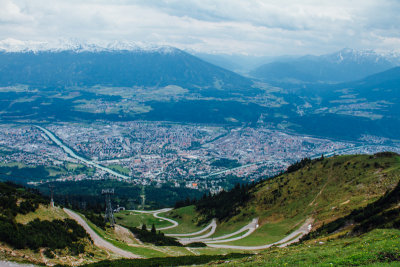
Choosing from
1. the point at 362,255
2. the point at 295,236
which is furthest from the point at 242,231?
the point at 362,255

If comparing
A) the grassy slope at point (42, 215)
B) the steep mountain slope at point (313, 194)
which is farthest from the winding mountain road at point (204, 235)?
the grassy slope at point (42, 215)

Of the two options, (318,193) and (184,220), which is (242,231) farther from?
(184,220)

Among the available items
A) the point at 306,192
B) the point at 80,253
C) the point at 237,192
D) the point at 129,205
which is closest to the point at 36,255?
the point at 80,253

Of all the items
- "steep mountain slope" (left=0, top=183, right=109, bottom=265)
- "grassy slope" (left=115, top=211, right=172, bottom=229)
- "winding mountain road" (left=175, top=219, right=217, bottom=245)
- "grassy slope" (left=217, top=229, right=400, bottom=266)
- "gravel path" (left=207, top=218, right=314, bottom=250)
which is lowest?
"grassy slope" (left=115, top=211, right=172, bottom=229)

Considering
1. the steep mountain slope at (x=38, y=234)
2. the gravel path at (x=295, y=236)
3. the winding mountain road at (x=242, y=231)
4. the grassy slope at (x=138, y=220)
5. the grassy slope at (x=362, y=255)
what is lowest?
the grassy slope at (x=138, y=220)

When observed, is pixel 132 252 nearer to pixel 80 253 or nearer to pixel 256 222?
pixel 80 253

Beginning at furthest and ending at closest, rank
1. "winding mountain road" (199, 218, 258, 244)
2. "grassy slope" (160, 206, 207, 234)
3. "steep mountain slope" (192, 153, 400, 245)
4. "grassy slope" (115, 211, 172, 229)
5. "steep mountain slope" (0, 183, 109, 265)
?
1. "grassy slope" (115, 211, 172, 229)
2. "grassy slope" (160, 206, 207, 234)
3. "winding mountain road" (199, 218, 258, 244)
4. "steep mountain slope" (192, 153, 400, 245)
5. "steep mountain slope" (0, 183, 109, 265)

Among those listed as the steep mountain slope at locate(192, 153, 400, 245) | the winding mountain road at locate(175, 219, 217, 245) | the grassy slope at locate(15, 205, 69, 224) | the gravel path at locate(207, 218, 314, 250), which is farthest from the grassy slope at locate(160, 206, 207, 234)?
the grassy slope at locate(15, 205, 69, 224)

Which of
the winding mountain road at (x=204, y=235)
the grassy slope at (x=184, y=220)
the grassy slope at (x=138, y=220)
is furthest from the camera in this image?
the grassy slope at (x=138, y=220)

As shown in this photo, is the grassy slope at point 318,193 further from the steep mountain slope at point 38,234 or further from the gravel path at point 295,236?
the steep mountain slope at point 38,234

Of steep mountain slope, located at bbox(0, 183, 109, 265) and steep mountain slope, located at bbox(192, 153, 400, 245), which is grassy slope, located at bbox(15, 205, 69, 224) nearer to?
steep mountain slope, located at bbox(0, 183, 109, 265)

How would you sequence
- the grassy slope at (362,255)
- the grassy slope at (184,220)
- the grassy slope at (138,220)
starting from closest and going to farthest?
the grassy slope at (362,255), the grassy slope at (184,220), the grassy slope at (138,220)

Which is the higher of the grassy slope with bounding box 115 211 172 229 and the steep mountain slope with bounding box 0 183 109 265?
the steep mountain slope with bounding box 0 183 109 265
